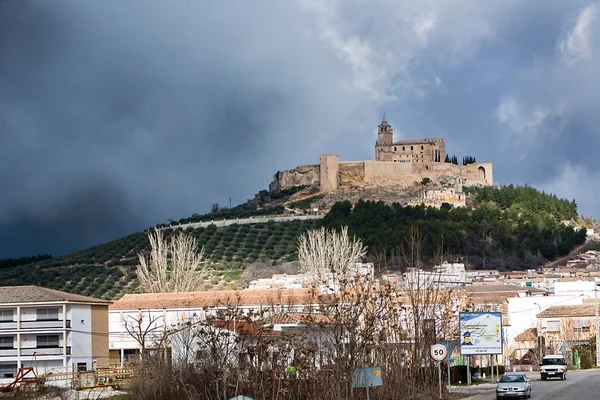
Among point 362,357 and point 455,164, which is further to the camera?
point 455,164

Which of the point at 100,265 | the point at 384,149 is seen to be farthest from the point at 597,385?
the point at 384,149

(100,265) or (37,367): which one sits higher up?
(100,265)

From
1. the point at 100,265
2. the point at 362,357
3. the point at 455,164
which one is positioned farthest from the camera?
the point at 455,164

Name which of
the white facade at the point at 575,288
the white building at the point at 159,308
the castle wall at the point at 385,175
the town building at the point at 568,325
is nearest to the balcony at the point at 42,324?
the white building at the point at 159,308

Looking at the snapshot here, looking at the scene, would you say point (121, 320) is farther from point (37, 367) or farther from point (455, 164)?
point (455, 164)

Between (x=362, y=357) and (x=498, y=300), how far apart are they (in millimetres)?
49030

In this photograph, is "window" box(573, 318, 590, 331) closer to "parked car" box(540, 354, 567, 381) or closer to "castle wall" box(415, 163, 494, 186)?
"parked car" box(540, 354, 567, 381)

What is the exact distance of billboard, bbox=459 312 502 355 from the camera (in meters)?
45.2

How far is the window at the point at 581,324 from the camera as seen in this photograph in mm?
73062

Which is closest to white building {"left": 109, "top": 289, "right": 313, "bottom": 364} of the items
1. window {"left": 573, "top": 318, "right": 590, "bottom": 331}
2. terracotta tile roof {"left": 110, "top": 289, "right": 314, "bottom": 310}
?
terracotta tile roof {"left": 110, "top": 289, "right": 314, "bottom": 310}

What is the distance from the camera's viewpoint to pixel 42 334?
171 ft

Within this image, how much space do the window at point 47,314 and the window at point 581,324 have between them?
125 ft

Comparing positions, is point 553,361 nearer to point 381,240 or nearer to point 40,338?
point 40,338

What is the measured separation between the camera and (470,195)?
169m
